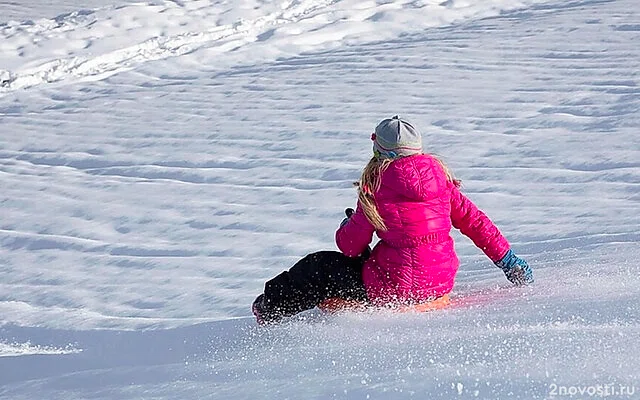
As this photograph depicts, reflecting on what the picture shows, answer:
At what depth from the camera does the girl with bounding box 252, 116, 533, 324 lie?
3678 millimetres

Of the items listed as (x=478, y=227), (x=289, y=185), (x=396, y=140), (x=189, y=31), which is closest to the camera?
(x=396, y=140)

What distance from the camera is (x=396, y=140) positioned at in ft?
12.1

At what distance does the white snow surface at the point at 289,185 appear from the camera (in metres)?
3.16

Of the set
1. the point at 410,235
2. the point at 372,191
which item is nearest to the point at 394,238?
the point at 410,235

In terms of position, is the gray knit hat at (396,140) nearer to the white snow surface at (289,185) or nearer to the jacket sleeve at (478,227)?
the jacket sleeve at (478,227)

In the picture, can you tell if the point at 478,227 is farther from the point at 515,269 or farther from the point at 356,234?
the point at 356,234

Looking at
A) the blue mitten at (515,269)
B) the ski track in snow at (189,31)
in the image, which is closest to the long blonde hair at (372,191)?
the blue mitten at (515,269)

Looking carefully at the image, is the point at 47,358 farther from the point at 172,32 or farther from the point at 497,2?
the point at 497,2

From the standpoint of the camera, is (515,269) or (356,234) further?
(515,269)

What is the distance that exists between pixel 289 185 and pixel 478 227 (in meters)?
2.50

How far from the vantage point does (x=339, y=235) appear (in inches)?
152

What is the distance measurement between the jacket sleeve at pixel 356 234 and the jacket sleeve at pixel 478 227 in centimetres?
35

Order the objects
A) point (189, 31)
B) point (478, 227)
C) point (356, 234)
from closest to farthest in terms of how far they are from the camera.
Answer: point (356, 234) < point (478, 227) < point (189, 31)

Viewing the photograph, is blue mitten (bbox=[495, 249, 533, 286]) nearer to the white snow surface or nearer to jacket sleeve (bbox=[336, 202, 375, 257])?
the white snow surface
